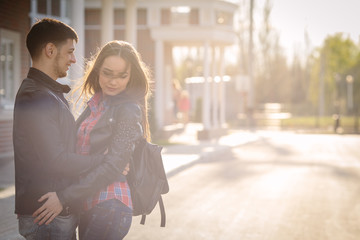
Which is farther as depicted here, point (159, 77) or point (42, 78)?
point (159, 77)

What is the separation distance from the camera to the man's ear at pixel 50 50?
9.43 feet

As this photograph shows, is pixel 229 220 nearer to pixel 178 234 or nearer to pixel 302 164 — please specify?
pixel 178 234

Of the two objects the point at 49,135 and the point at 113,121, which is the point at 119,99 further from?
the point at 49,135

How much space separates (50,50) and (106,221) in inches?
35.4

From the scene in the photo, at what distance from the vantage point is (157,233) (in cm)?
670

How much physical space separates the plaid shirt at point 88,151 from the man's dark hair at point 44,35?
0.41 meters

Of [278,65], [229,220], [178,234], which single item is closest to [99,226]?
[178,234]

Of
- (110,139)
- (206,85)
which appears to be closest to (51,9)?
(206,85)

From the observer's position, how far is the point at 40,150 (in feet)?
9.00

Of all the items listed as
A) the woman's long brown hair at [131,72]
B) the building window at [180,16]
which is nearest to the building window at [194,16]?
the building window at [180,16]

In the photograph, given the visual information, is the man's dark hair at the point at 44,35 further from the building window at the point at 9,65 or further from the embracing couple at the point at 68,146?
the building window at the point at 9,65

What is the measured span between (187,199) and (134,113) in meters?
6.38

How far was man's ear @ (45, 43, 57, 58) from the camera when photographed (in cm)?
287

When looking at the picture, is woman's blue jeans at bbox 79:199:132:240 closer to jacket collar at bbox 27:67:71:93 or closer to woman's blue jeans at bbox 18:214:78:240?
woman's blue jeans at bbox 18:214:78:240
